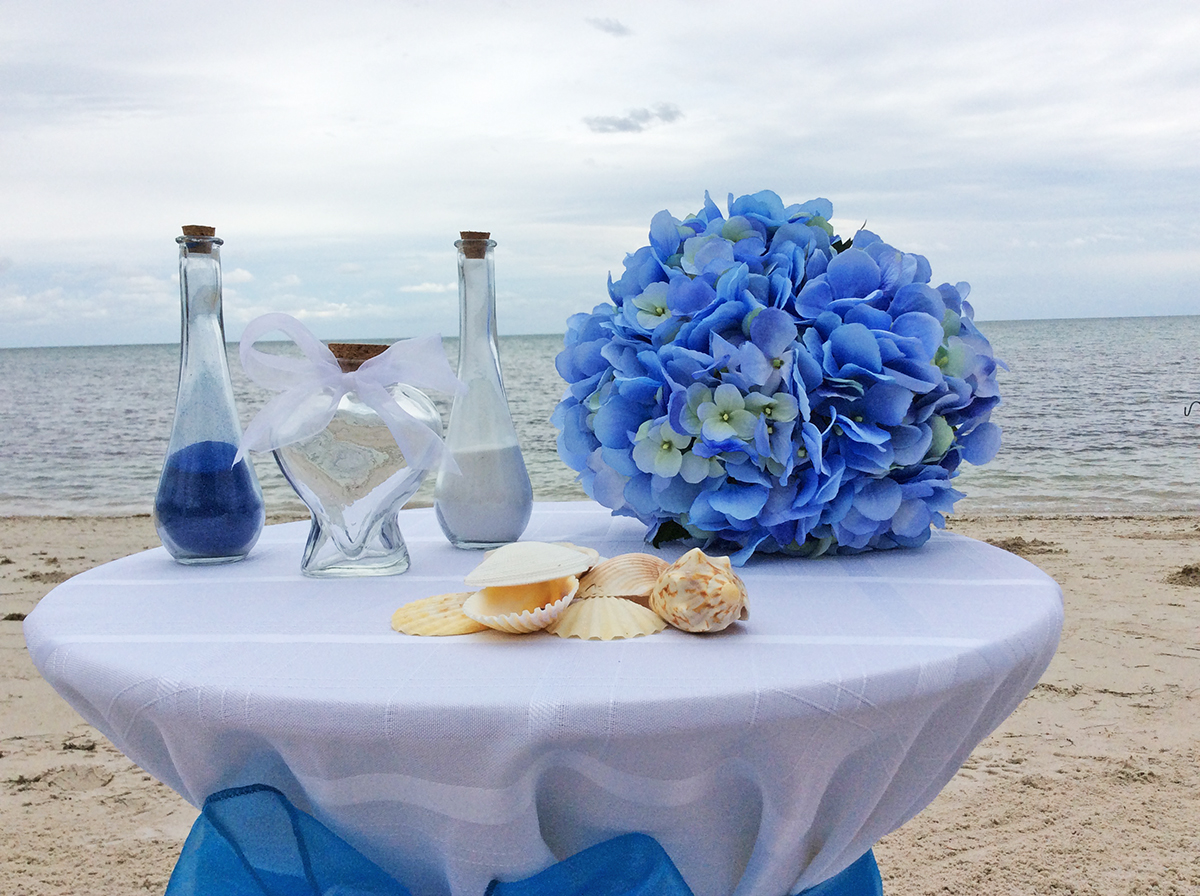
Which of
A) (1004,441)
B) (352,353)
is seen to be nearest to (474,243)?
(352,353)

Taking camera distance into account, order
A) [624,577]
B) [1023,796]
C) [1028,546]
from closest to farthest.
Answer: [624,577] → [1023,796] → [1028,546]

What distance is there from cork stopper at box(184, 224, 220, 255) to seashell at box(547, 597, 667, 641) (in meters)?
0.72

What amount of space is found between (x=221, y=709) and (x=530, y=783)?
276 mm

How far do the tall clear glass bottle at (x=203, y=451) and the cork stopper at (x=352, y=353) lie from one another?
0.25 metres

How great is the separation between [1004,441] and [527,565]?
10619 millimetres

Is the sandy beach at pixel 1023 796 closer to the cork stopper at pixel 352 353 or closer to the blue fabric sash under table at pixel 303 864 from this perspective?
the blue fabric sash under table at pixel 303 864

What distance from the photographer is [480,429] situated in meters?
1.31

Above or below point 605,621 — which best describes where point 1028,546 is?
below

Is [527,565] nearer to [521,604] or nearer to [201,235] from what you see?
[521,604]

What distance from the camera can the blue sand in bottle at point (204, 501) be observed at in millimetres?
1264

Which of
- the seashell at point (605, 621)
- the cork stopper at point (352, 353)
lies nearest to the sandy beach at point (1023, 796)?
the seashell at point (605, 621)

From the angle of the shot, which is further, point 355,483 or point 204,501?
point 204,501

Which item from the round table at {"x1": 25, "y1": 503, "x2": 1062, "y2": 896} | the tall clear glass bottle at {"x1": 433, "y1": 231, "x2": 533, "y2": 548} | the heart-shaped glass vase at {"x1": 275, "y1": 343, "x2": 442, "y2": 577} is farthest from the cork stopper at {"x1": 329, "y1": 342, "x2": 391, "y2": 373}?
the round table at {"x1": 25, "y1": 503, "x2": 1062, "y2": 896}

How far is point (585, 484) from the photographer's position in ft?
4.49
